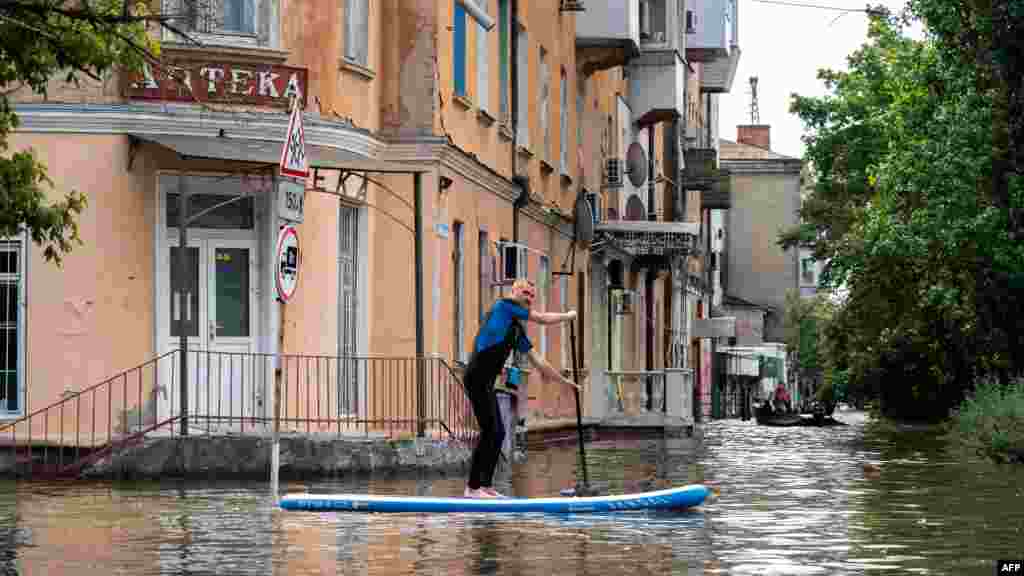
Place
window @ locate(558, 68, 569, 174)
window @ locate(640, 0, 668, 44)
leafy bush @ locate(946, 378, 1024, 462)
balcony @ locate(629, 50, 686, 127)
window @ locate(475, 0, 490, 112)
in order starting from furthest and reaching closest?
balcony @ locate(629, 50, 686, 127), window @ locate(640, 0, 668, 44), window @ locate(558, 68, 569, 174), window @ locate(475, 0, 490, 112), leafy bush @ locate(946, 378, 1024, 462)

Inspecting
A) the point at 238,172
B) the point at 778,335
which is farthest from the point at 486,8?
the point at 778,335

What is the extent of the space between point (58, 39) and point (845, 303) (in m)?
46.7

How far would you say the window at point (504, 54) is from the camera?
109ft

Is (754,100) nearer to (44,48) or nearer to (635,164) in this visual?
(635,164)

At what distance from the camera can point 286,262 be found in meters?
17.6

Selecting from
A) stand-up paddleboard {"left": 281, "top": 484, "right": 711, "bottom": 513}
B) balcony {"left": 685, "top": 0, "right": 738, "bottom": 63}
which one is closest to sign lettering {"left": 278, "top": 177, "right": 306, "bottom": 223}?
stand-up paddleboard {"left": 281, "top": 484, "right": 711, "bottom": 513}

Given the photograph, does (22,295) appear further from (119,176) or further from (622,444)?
(622,444)

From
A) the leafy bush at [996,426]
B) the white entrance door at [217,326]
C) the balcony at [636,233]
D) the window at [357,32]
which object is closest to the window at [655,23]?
the balcony at [636,233]

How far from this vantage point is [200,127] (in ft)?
76.2

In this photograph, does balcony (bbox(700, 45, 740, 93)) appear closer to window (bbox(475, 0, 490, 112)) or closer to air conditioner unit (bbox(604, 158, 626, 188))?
air conditioner unit (bbox(604, 158, 626, 188))

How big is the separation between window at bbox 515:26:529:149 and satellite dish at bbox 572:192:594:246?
17.2 feet

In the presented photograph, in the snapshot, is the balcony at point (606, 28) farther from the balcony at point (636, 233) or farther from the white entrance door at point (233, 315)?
the white entrance door at point (233, 315)

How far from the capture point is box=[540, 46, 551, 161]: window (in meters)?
37.0

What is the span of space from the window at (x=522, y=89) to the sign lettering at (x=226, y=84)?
33.9ft
